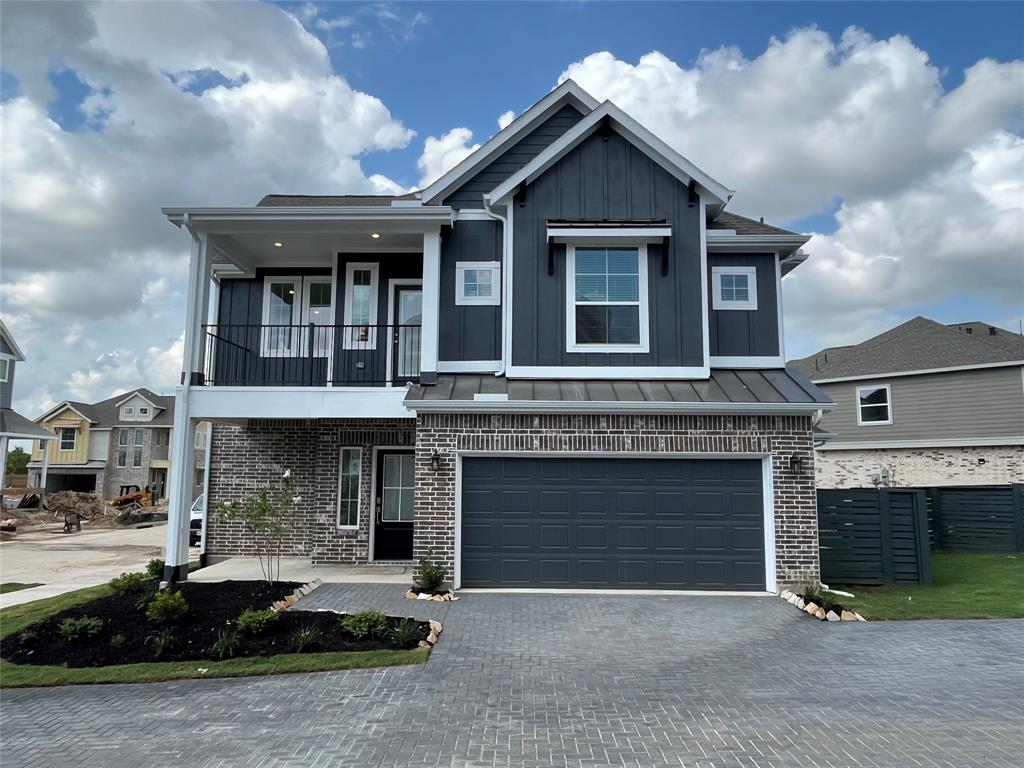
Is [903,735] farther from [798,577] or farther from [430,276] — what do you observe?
[430,276]

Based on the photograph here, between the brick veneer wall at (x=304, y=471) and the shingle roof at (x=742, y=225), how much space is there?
742cm

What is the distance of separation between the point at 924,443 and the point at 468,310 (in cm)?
1624

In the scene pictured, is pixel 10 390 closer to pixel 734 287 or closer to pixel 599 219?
pixel 599 219

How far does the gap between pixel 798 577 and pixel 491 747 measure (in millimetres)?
6522

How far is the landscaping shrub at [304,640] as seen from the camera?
6.96m

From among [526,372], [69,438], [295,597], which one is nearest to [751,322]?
[526,372]

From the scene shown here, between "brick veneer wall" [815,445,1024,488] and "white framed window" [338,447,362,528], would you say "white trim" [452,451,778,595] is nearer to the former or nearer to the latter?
"white framed window" [338,447,362,528]

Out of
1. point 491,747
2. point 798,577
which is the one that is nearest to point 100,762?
point 491,747

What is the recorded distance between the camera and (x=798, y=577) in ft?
31.0

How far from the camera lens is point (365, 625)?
23.9ft

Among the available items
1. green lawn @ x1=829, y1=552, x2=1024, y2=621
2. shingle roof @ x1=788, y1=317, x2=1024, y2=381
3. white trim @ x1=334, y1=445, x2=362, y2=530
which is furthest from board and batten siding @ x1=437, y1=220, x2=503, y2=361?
shingle roof @ x1=788, y1=317, x2=1024, y2=381

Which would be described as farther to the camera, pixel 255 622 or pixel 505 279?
pixel 505 279

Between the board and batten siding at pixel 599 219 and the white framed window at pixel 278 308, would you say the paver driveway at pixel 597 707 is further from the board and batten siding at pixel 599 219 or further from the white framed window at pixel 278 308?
the white framed window at pixel 278 308

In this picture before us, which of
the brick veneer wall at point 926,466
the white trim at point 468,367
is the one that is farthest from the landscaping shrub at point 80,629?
the brick veneer wall at point 926,466
